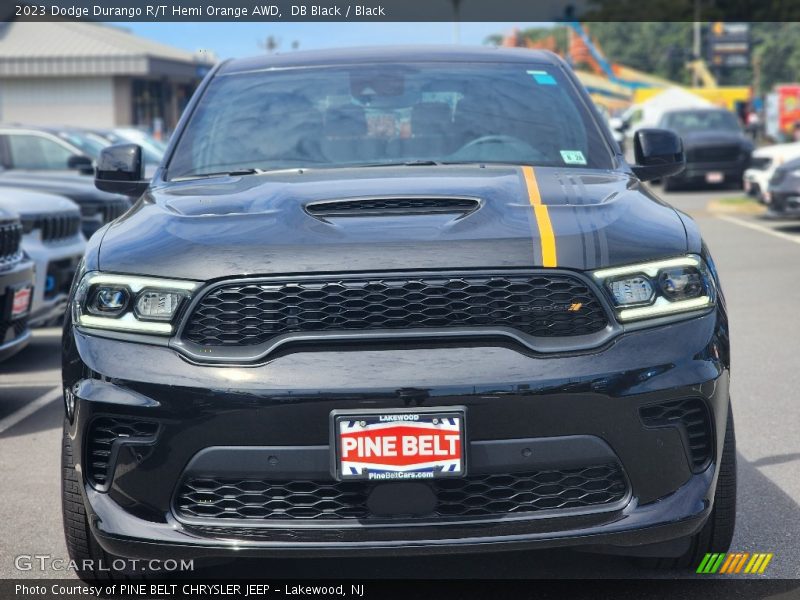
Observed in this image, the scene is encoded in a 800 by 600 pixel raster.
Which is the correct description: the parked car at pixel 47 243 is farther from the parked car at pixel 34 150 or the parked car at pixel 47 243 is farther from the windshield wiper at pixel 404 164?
the parked car at pixel 34 150

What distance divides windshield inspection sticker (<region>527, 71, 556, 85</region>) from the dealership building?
4154 centimetres

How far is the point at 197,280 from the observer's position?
11.4 feet

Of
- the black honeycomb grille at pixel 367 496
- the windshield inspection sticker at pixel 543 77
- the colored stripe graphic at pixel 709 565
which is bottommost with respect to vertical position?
the colored stripe graphic at pixel 709 565

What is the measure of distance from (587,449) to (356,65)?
242 cm

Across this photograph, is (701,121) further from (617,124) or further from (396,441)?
(396,441)

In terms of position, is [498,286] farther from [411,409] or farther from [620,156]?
[620,156]

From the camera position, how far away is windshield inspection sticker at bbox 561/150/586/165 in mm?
4677

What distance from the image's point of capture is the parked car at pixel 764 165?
18578mm

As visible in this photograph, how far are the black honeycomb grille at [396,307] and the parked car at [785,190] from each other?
45.8 feet

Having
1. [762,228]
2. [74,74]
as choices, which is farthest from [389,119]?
[74,74]

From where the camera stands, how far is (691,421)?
3498mm

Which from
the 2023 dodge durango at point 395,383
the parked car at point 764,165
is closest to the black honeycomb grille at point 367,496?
the 2023 dodge durango at point 395,383

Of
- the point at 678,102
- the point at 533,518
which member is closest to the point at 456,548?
the point at 533,518

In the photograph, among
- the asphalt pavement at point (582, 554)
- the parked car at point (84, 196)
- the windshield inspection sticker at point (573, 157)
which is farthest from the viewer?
the parked car at point (84, 196)
